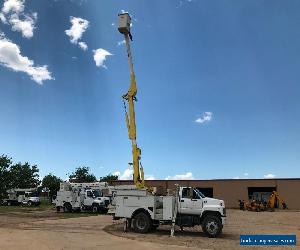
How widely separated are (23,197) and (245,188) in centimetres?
3268

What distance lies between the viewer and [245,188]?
59.0 metres

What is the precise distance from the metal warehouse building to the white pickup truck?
1403 inches

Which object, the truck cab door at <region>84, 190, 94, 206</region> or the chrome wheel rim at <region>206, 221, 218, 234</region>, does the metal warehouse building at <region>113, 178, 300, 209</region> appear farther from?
the chrome wheel rim at <region>206, 221, 218, 234</region>

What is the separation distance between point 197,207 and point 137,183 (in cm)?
519

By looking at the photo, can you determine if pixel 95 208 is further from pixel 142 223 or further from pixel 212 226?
pixel 212 226

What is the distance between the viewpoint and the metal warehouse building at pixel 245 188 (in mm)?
56219

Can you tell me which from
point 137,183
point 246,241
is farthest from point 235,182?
point 246,241

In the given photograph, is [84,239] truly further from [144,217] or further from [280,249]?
[280,249]

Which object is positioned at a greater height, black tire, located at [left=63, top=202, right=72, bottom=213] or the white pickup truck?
the white pickup truck

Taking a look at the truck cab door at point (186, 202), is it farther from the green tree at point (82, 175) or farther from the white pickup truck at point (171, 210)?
the green tree at point (82, 175)

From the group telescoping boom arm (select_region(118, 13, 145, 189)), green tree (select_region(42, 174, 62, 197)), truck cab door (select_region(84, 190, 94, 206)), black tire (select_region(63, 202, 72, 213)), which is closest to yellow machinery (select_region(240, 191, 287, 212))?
truck cab door (select_region(84, 190, 94, 206))

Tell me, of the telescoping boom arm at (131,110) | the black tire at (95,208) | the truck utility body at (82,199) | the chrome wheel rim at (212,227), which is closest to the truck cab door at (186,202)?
the chrome wheel rim at (212,227)

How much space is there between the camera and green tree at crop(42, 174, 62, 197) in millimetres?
79688

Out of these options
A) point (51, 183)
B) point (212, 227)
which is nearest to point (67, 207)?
point (212, 227)
